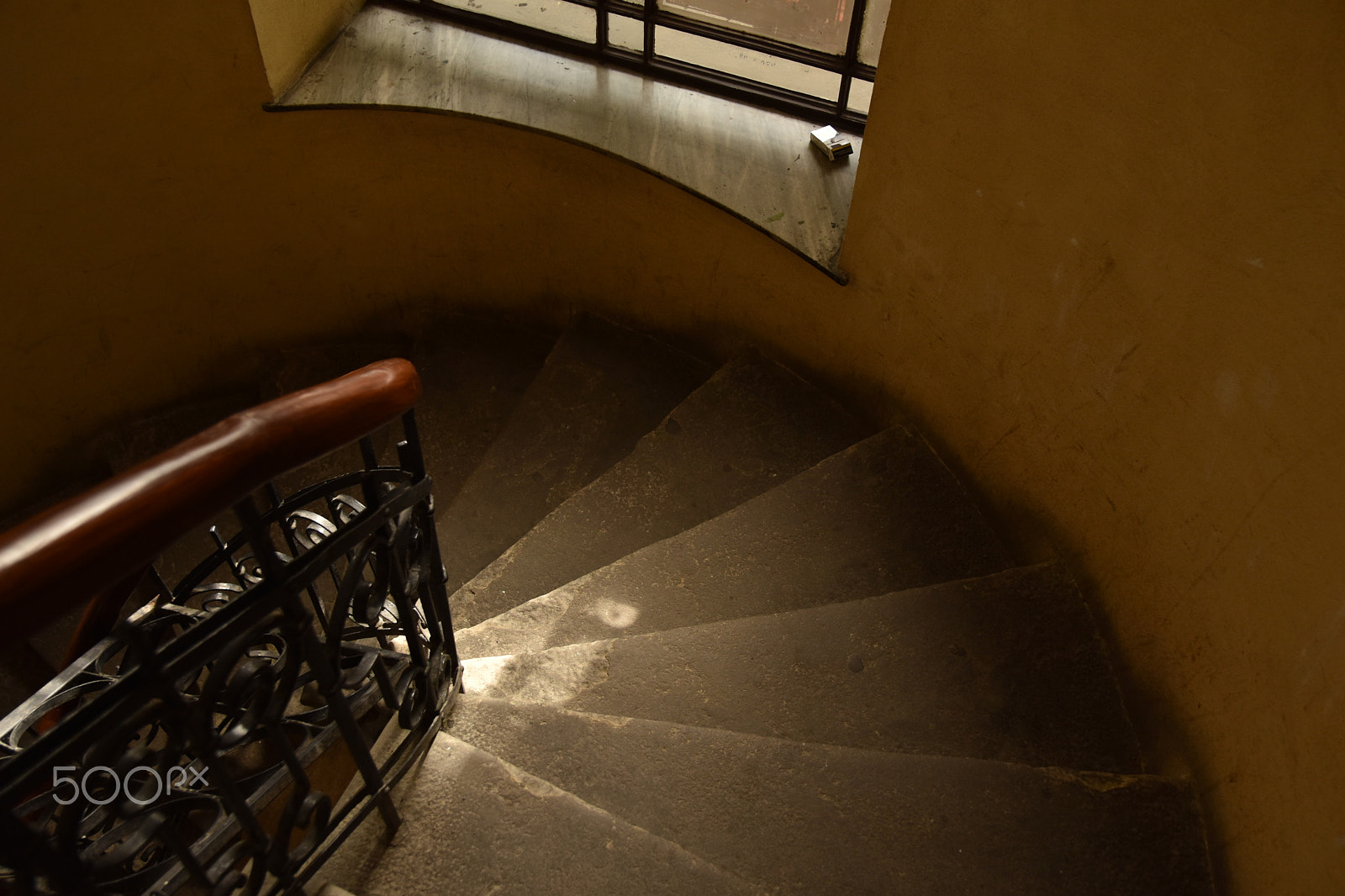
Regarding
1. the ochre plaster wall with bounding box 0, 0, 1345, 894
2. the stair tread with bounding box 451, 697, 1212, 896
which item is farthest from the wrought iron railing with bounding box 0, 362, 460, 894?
the ochre plaster wall with bounding box 0, 0, 1345, 894

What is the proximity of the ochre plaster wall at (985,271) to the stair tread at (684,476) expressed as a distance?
160 millimetres

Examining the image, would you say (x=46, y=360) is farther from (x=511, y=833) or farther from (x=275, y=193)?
(x=511, y=833)

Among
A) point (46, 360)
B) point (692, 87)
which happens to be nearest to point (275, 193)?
point (46, 360)

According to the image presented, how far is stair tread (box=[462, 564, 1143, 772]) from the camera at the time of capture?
2039 millimetres

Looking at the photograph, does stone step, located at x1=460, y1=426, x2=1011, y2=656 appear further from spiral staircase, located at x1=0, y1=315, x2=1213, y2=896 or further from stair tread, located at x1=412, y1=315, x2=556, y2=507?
stair tread, located at x1=412, y1=315, x2=556, y2=507

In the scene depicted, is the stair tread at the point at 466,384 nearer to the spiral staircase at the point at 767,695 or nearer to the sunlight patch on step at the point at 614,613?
the spiral staircase at the point at 767,695

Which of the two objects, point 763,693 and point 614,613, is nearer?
point 763,693

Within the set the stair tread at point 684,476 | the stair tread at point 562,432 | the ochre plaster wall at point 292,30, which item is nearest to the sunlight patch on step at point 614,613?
the stair tread at point 684,476

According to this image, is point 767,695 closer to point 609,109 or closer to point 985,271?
point 985,271

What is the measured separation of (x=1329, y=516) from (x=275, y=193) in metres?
3.23

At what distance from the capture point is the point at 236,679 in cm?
118

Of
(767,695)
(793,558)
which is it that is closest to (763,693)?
(767,695)

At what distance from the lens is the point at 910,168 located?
2273mm

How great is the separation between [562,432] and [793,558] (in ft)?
3.55
